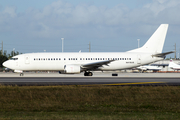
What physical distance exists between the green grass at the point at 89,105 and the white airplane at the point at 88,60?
25219 mm

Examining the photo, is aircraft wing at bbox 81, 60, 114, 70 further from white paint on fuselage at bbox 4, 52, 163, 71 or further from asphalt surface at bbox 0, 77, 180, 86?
asphalt surface at bbox 0, 77, 180, 86

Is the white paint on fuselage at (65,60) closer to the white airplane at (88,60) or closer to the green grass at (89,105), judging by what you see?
the white airplane at (88,60)

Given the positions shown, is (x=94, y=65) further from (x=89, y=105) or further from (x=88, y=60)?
(x=89, y=105)

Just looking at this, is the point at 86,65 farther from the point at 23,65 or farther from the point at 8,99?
the point at 8,99

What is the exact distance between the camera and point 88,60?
1780 inches

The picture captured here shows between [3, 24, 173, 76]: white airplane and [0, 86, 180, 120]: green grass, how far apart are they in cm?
2522

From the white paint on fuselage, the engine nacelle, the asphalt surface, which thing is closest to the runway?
the asphalt surface

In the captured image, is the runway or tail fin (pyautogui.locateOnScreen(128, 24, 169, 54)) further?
tail fin (pyautogui.locateOnScreen(128, 24, 169, 54))

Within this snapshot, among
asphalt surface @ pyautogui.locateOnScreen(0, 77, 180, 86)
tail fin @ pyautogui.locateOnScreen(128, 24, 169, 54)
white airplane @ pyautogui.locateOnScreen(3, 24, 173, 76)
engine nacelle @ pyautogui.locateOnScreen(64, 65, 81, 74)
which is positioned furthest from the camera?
tail fin @ pyautogui.locateOnScreen(128, 24, 169, 54)

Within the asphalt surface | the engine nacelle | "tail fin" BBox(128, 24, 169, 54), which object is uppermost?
"tail fin" BBox(128, 24, 169, 54)

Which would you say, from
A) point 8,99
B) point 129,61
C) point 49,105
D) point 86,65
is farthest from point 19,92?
point 129,61

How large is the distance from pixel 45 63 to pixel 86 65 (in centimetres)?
712

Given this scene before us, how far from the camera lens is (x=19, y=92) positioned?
19.0 metres

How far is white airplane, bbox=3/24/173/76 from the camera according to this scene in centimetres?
4462
